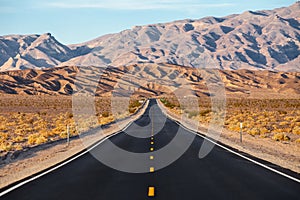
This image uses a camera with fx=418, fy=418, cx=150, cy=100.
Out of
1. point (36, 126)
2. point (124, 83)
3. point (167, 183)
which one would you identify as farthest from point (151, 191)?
point (124, 83)

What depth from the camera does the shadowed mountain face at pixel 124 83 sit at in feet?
490

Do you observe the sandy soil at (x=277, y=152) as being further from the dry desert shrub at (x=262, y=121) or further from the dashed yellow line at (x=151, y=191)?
the dashed yellow line at (x=151, y=191)

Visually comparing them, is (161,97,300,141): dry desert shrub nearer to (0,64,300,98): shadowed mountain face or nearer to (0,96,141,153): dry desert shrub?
(0,96,141,153): dry desert shrub

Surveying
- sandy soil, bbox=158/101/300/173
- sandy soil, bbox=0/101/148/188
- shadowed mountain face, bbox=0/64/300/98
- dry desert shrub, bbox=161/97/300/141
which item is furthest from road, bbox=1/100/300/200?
shadowed mountain face, bbox=0/64/300/98

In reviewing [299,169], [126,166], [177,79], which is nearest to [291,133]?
[299,169]

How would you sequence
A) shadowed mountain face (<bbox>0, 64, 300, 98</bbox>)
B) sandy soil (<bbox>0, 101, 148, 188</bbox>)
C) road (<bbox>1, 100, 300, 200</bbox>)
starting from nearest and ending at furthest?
road (<bbox>1, 100, 300, 200</bbox>), sandy soil (<bbox>0, 101, 148, 188</bbox>), shadowed mountain face (<bbox>0, 64, 300, 98</bbox>)

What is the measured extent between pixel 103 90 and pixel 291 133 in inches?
5551

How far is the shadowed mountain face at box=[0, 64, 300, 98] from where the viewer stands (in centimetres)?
14938

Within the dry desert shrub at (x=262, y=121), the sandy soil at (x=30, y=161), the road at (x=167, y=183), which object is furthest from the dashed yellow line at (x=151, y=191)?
the dry desert shrub at (x=262, y=121)

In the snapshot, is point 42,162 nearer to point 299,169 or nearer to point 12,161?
point 12,161

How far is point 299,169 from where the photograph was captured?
1310cm

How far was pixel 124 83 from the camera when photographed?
18275cm

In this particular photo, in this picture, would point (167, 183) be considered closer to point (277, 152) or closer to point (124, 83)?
point (277, 152)

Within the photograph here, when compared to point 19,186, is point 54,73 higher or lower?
higher
